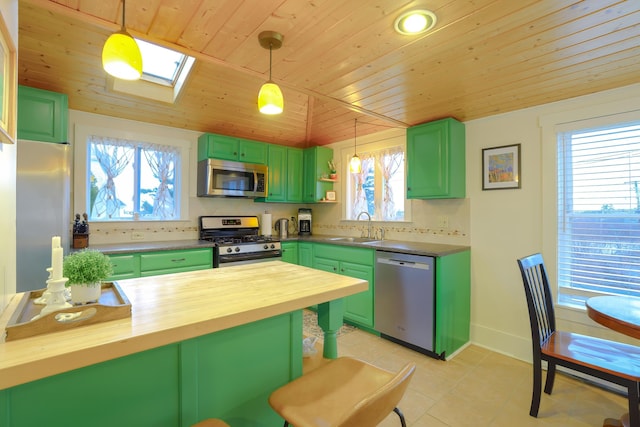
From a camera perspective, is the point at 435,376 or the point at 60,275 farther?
the point at 435,376

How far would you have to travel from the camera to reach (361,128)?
3.73 meters

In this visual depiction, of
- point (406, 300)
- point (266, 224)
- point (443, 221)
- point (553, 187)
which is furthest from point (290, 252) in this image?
point (553, 187)

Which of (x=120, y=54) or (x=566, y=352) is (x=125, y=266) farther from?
(x=566, y=352)

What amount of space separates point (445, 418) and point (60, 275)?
218 cm

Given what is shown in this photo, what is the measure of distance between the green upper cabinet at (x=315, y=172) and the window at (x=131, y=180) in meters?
1.69

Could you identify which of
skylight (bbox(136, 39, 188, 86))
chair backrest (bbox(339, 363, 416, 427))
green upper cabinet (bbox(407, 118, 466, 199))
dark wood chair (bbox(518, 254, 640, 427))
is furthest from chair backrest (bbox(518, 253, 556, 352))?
skylight (bbox(136, 39, 188, 86))

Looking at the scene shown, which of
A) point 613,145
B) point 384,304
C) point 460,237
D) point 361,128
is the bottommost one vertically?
point 384,304

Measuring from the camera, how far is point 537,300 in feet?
6.75

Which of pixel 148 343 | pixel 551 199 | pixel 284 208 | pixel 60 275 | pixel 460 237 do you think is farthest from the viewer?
pixel 284 208

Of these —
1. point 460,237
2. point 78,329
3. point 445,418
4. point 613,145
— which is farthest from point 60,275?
point 613,145

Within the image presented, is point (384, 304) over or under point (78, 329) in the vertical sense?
under

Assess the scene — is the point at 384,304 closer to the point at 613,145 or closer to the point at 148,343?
the point at 613,145

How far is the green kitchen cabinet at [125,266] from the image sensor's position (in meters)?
2.64

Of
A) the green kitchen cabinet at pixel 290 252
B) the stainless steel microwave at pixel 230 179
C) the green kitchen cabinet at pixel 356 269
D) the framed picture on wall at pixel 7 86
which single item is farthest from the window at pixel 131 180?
the framed picture on wall at pixel 7 86
